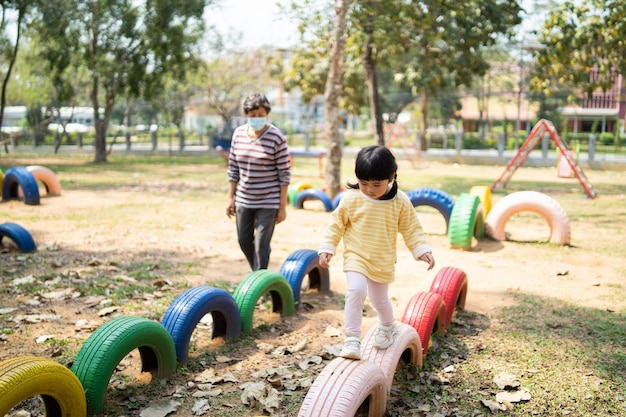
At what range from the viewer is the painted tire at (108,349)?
3707 millimetres

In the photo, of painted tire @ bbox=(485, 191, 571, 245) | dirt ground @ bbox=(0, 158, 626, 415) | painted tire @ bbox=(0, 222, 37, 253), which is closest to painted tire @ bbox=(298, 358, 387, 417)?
dirt ground @ bbox=(0, 158, 626, 415)

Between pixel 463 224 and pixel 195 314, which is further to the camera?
pixel 463 224

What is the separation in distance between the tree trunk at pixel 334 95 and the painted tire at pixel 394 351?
9.06 m

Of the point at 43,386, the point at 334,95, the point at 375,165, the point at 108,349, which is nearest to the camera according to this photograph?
the point at 43,386

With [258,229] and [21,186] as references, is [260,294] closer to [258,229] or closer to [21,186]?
[258,229]

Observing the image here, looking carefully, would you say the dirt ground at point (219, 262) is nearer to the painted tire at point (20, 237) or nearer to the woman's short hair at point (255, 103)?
the painted tire at point (20, 237)

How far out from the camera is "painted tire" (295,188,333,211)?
12523 millimetres

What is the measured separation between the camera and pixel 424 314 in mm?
4727

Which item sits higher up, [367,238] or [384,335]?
[367,238]

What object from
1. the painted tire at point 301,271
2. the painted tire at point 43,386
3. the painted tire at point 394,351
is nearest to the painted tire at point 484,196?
the painted tire at point 301,271

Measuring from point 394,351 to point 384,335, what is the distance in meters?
0.12

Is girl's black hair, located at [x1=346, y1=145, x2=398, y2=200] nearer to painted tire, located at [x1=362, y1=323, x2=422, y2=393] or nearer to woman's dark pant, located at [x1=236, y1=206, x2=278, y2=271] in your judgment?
painted tire, located at [x1=362, y1=323, x2=422, y2=393]

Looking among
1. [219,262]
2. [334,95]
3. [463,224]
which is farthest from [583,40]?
[219,262]

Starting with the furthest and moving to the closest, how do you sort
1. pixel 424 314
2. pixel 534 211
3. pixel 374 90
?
1. pixel 374 90
2. pixel 534 211
3. pixel 424 314
